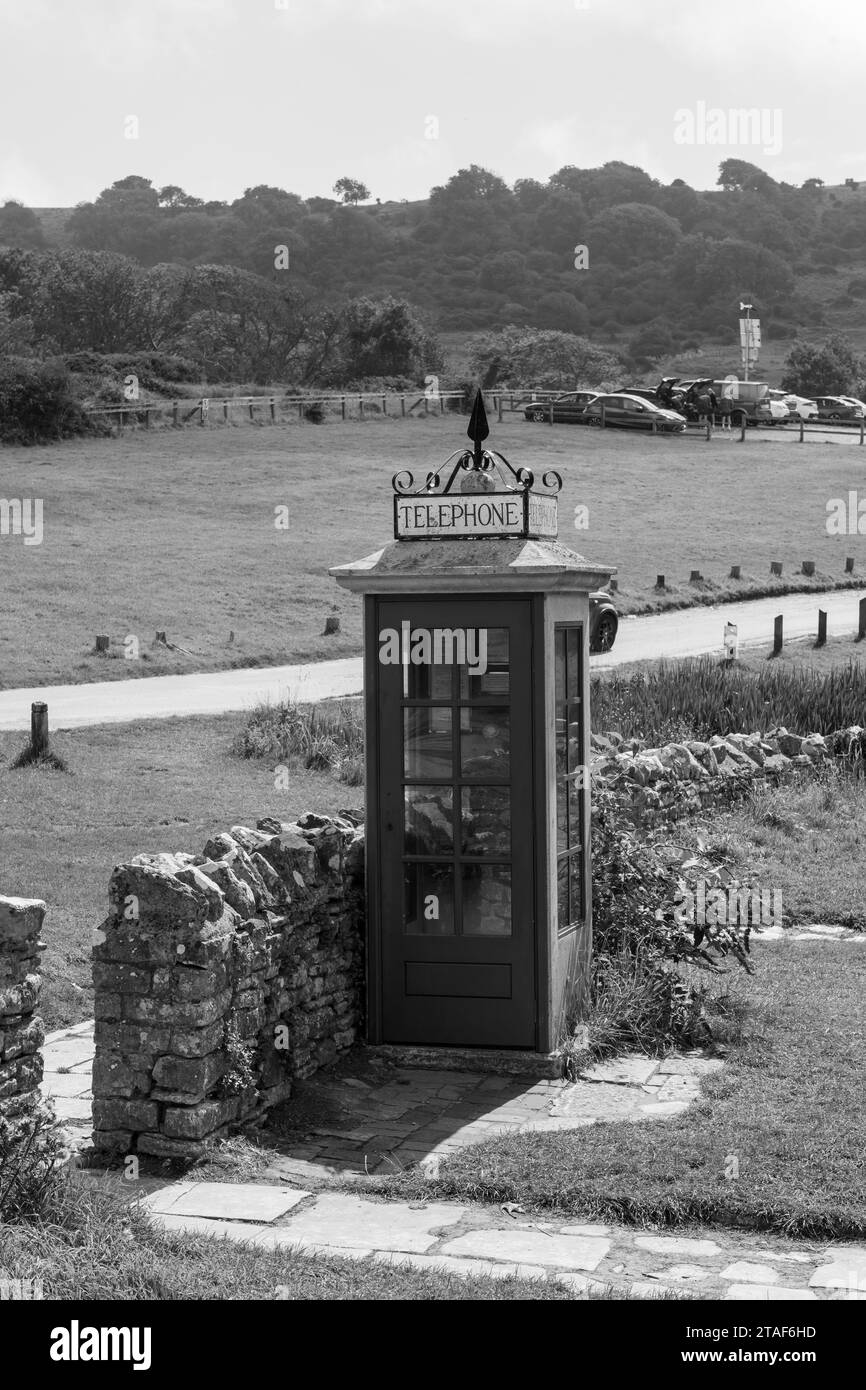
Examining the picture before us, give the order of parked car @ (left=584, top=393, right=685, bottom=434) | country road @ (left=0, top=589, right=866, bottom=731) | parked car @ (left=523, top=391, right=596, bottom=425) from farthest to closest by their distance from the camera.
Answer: parked car @ (left=523, top=391, right=596, bottom=425)
parked car @ (left=584, top=393, right=685, bottom=434)
country road @ (left=0, top=589, right=866, bottom=731)

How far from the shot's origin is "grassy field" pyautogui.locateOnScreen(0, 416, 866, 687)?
24609 mm

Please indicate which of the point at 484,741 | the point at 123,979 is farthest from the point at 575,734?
the point at 123,979

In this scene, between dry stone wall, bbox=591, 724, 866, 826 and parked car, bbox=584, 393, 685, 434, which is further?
parked car, bbox=584, 393, 685, 434

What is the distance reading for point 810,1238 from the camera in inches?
215

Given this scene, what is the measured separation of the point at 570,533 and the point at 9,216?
143492mm

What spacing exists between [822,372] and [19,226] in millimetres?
106846

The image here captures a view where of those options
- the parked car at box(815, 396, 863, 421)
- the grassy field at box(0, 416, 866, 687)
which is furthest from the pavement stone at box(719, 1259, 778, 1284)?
the parked car at box(815, 396, 863, 421)

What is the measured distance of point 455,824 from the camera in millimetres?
7734

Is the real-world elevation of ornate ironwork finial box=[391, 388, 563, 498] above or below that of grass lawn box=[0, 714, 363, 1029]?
above

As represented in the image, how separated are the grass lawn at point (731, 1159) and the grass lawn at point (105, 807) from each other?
328 centimetres

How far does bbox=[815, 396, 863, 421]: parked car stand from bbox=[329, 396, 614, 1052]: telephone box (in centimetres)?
5549

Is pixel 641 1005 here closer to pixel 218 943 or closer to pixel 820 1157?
pixel 820 1157

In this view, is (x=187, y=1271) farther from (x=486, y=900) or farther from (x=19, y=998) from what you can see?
(x=486, y=900)

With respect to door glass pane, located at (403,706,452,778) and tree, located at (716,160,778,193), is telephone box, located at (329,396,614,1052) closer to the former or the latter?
door glass pane, located at (403,706,452,778)
